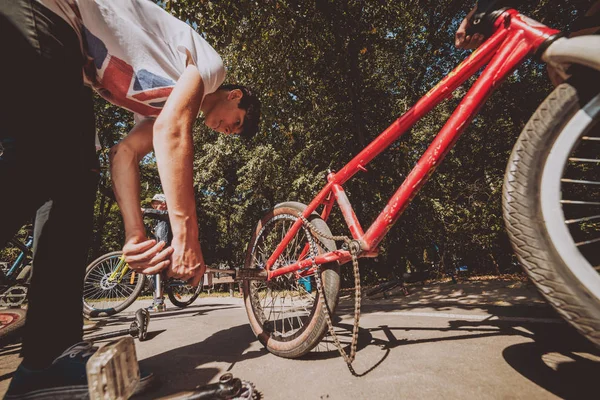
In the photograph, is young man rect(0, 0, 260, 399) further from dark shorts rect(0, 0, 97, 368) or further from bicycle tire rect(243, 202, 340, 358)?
bicycle tire rect(243, 202, 340, 358)

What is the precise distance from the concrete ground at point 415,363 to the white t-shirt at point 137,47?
1.19 meters

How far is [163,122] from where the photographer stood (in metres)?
0.91

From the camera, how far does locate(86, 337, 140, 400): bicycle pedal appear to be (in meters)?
0.62

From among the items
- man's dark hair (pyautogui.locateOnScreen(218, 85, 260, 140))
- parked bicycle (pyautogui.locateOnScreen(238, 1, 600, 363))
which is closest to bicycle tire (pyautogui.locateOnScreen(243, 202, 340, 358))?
parked bicycle (pyautogui.locateOnScreen(238, 1, 600, 363))

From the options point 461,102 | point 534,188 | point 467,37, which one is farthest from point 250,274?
point 467,37

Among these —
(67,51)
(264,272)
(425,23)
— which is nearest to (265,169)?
(425,23)

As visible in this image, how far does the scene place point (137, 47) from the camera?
3.57ft

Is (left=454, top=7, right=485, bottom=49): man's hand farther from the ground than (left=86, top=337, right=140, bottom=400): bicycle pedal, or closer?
farther from the ground

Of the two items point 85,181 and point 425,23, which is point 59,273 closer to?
point 85,181

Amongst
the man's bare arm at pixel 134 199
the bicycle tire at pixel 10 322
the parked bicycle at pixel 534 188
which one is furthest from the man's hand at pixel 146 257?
the bicycle tire at pixel 10 322

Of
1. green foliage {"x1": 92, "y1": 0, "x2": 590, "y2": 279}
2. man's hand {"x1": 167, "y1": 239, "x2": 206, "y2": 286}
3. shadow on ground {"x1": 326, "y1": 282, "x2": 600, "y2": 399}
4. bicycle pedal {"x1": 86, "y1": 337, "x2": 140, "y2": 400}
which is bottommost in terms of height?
shadow on ground {"x1": 326, "y1": 282, "x2": 600, "y2": 399}

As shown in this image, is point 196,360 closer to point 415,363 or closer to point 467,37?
point 415,363

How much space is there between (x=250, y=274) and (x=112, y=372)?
1.16 m

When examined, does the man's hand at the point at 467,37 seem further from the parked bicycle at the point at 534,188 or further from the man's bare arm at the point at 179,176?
the man's bare arm at the point at 179,176
